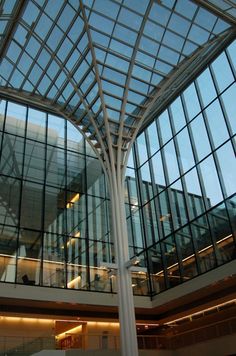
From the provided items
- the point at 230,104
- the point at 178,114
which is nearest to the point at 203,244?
the point at 230,104

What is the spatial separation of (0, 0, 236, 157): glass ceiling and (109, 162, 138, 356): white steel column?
3127 mm

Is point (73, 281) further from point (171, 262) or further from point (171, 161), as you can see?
point (171, 161)

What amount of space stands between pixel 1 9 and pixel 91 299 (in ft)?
65.4

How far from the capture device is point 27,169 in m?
31.9

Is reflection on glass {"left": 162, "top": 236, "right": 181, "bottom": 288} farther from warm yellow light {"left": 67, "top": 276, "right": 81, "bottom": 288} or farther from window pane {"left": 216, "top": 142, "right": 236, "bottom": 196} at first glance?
warm yellow light {"left": 67, "top": 276, "right": 81, "bottom": 288}

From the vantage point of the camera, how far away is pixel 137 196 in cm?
3597

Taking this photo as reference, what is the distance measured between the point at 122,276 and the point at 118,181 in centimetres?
582

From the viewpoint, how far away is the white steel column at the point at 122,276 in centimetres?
1981

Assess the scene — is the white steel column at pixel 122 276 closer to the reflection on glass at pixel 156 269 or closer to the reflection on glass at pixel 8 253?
the reflection on glass at pixel 8 253

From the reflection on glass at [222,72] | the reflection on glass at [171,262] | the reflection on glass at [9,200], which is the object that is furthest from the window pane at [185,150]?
→ the reflection on glass at [9,200]

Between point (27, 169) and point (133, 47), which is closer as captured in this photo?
point (133, 47)

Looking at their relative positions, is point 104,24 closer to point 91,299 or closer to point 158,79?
point 158,79

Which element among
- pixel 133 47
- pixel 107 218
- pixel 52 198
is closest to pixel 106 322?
pixel 107 218

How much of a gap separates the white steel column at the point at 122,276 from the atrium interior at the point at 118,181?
0.24 feet
